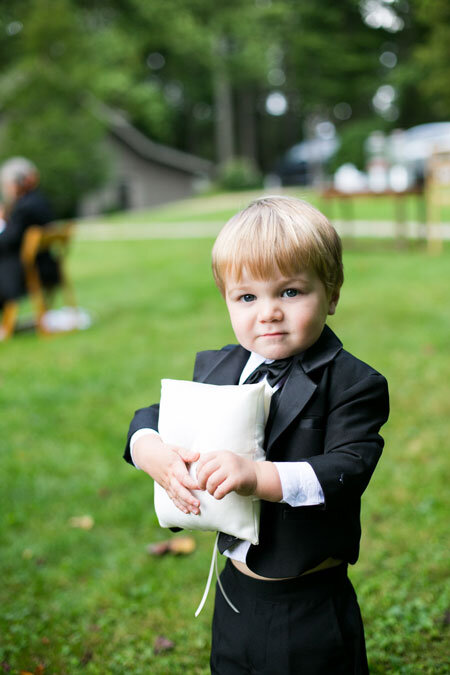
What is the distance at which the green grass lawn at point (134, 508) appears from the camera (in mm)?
2320

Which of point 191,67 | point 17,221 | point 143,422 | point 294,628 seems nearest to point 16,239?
point 17,221

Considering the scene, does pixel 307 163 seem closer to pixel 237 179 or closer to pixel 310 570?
Answer: pixel 237 179

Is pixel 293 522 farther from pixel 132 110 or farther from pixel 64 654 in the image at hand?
pixel 132 110

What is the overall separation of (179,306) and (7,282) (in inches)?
67.9

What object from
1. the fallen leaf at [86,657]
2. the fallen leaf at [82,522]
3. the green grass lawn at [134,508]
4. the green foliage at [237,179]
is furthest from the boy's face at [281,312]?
the green foliage at [237,179]

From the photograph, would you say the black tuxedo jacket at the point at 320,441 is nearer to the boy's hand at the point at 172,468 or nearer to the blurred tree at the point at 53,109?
the boy's hand at the point at 172,468

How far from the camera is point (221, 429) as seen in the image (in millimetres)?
1314

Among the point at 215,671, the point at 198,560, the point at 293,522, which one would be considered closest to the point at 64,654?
the point at 198,560

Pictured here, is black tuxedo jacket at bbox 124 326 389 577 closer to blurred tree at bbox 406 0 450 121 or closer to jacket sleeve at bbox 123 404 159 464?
jacket sleeve at bbox 123 404 159 464

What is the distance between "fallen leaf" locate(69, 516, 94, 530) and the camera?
3125 millimetres

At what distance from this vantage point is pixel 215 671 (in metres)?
1.61

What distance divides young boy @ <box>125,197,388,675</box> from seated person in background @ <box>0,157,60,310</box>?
5763 mm

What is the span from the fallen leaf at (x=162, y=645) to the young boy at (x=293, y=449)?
84cm

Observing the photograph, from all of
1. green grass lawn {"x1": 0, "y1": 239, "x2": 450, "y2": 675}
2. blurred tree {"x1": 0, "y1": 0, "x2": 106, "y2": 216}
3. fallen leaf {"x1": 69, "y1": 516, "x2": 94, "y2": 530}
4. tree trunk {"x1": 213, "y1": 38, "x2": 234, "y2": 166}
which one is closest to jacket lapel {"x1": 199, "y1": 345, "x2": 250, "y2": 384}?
green grass lawn {"x1": 0, "y1": 239, "x2": 450, "y2": 675}
